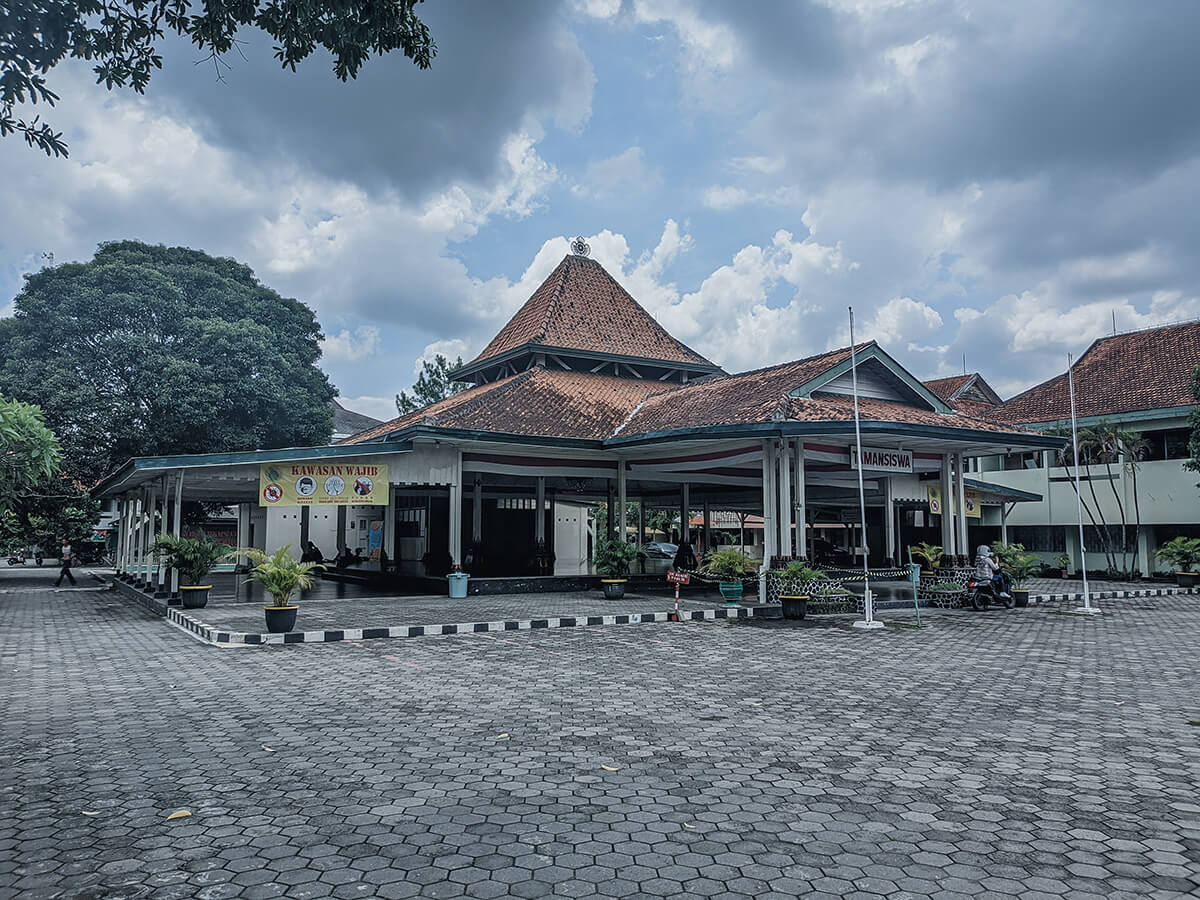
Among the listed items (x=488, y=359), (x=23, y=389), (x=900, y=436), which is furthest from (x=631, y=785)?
(x=23, y=389)

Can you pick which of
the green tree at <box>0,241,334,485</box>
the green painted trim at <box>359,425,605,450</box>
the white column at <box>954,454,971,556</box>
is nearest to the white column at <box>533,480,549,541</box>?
the green painted trim at <box>359,425,605,450</box>

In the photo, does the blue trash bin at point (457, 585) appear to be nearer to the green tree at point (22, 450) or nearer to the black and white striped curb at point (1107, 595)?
the green tree at point (22, 450)

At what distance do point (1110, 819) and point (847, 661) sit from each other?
16.9 feet

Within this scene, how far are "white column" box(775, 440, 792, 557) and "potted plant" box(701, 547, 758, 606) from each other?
68 cm

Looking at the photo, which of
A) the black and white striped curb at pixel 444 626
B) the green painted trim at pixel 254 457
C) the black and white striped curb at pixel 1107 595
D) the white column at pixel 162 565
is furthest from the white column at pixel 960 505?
the white column at pixel 162 565

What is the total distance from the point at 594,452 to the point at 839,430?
19.9 ft

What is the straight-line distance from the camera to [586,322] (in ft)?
75.3

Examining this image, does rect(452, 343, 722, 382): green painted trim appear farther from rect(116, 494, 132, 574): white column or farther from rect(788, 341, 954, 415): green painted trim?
rect(116, 494, 132, 574): white column

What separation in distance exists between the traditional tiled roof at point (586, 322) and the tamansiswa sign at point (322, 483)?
22.4 feet

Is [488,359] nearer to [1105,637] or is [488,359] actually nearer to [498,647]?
[498,647]

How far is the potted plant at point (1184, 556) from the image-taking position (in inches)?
843

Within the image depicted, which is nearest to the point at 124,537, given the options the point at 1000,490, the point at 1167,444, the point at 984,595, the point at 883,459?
the point at 883,459

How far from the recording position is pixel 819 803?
4.24 metres

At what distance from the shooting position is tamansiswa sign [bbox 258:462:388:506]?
14.5 m
